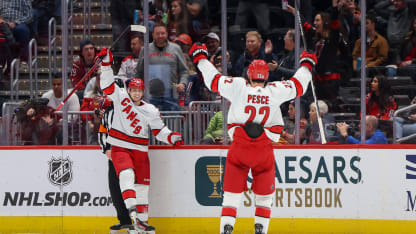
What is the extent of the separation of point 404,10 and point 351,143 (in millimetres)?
2440

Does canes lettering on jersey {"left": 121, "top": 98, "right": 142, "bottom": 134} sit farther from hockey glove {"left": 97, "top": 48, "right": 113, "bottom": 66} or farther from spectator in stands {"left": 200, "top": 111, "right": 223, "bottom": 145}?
spectator in stands {"left": 200, "top": 111, "right": 223, "bottom": 145}

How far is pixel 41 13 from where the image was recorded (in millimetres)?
7840

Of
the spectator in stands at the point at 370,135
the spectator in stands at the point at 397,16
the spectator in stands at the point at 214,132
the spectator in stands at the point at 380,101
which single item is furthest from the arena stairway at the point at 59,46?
the spectator in stands at the point at 397,16

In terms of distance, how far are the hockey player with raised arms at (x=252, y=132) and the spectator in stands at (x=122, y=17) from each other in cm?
124

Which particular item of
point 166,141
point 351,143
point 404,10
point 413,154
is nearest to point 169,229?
point 166,141

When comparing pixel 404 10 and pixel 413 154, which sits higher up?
pixel 404 10

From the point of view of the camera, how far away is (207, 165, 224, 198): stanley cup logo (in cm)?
690

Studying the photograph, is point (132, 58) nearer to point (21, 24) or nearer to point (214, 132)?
point (214, 132)

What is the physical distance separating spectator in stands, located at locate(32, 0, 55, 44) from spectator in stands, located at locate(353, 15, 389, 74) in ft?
10.4

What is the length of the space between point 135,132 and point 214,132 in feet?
2.49

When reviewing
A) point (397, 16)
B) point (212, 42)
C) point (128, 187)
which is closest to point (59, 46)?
point (212, 42)

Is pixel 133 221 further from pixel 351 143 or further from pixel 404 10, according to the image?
pixel 404 10

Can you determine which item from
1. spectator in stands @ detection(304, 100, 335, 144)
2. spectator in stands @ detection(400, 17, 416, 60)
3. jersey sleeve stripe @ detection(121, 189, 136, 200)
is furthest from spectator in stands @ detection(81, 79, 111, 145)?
spectator in stands @ detection(400, 17, 416, 60)

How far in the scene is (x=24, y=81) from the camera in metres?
7.14
